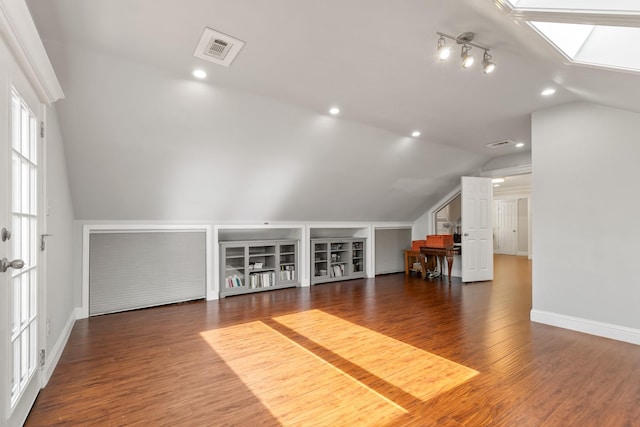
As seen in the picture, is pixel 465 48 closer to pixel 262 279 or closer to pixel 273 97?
pixel 273 97

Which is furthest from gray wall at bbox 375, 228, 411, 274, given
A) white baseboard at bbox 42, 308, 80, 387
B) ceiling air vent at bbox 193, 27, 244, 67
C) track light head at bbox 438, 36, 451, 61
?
white baseboard at bbox 42, 308, 80, 387

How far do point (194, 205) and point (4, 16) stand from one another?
2984mm

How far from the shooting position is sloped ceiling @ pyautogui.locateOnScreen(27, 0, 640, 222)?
1987 millimetres

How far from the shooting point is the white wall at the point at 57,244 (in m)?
2.41

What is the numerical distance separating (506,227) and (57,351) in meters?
11.4

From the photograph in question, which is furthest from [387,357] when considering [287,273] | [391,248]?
[391,248]

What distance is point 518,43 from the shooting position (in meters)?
2.16

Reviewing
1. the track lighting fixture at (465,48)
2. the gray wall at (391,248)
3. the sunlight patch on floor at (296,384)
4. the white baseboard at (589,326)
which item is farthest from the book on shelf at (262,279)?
the track lighting fixture at (465,48)

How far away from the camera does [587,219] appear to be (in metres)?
3.23

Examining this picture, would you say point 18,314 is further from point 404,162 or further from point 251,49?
point 404,162

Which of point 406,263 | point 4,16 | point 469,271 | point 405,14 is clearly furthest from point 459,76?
point 406,263

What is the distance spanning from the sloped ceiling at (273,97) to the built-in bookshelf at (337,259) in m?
0.97

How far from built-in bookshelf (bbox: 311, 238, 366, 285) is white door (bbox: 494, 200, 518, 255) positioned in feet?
21.7

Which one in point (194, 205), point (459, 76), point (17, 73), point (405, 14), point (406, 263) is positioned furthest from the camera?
point (406, 263)
